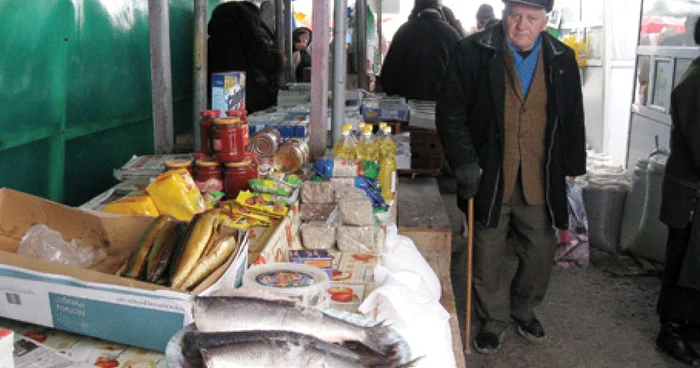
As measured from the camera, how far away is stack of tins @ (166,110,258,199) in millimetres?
3125

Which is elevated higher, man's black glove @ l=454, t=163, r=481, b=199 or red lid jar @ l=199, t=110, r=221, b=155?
red lid jar @ l=199, t=110, r=221, b=155

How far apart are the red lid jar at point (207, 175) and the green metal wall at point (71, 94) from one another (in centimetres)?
126

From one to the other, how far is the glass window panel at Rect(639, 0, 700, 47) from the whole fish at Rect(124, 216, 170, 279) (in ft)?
16.9

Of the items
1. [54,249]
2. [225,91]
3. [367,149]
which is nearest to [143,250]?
[54,249]

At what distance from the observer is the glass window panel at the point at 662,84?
Result: 20.0 feet

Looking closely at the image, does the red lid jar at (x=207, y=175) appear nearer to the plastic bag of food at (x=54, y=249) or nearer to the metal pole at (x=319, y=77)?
the plastic bag of food at (x=54, y=249)

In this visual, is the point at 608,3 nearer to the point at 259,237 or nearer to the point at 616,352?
the point at 616,352

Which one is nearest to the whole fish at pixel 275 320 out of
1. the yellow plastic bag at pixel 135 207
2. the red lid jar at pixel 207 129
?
the yellow plastic bag at pixel 135 207

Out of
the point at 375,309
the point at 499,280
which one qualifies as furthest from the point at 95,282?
the point at 499,280

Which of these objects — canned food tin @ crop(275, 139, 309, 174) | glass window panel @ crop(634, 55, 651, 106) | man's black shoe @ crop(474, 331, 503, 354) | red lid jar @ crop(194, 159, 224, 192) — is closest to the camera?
red lid jar @ crop(194, 159, 224, 192)

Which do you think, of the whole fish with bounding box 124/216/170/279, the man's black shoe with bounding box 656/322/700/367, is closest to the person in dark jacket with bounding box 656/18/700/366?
the man's black shoe with bounding box 656/322/700/367

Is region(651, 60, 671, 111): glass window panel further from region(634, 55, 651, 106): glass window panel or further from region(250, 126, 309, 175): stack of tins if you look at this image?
region(250, 126, 309, 175): stack of tins

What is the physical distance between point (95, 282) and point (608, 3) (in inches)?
355

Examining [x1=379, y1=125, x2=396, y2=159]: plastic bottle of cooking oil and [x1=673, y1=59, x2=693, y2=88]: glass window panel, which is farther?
[x1=673, y1=59, x2=693, y2=88]: glass window panel
